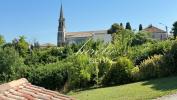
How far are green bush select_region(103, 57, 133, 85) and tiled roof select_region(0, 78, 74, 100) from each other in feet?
79.1

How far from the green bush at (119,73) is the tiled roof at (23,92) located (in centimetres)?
2412

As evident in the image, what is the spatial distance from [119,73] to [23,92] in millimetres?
24519

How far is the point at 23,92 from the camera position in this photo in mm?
3762

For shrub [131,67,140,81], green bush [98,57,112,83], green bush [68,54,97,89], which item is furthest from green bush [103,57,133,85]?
green bush [68,54,97,89]

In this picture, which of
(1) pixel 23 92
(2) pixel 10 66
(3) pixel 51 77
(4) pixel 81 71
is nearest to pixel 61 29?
(2) pixel 10 66

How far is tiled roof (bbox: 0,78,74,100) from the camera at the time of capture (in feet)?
11.6

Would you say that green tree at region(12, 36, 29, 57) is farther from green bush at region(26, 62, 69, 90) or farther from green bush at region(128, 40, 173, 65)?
green bush at region(128, 40, 173, 65)

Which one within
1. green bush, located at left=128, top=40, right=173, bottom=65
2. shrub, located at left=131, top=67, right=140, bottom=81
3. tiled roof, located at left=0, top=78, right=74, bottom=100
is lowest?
shrub, located at left=131, top=67, right=140, bottom=81

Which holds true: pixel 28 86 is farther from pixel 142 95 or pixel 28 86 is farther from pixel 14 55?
pixel 14 55

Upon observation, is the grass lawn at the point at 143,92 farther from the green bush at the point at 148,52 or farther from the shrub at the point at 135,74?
the green bush at the point at 148,52

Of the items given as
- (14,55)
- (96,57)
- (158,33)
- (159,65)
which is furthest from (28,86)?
(158,33)

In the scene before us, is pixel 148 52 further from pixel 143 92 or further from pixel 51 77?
pixel 143 92

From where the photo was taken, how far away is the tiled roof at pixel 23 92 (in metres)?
3.53

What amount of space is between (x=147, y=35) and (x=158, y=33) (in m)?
47.3
